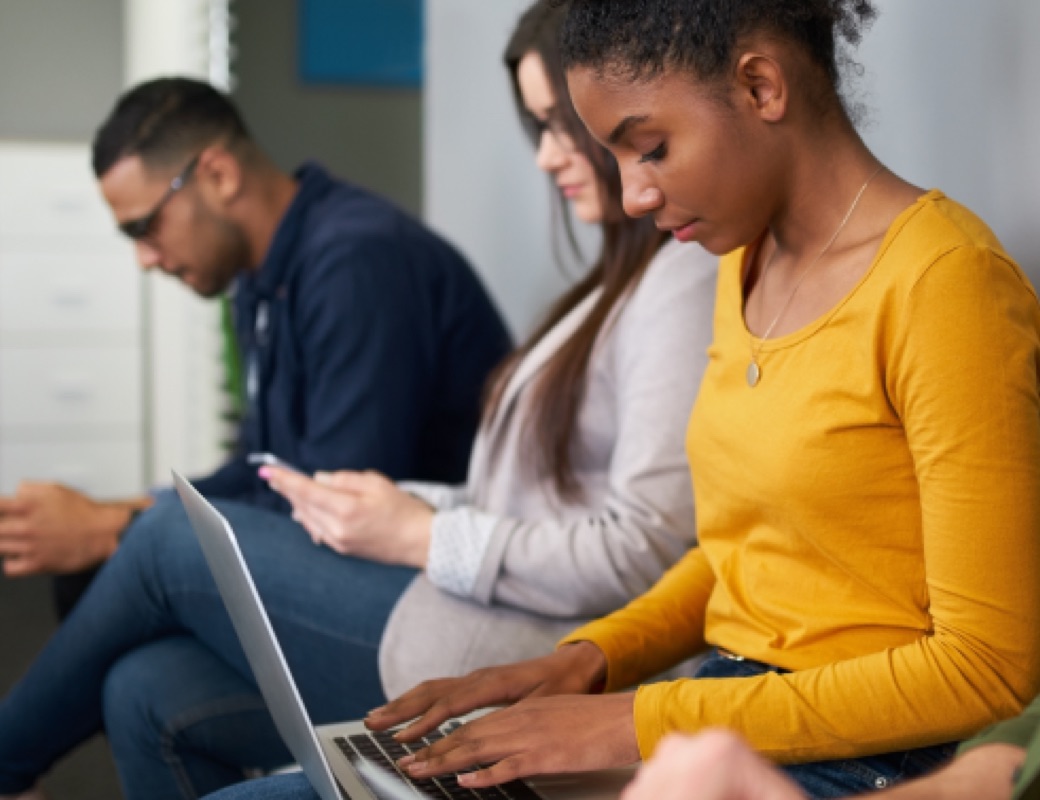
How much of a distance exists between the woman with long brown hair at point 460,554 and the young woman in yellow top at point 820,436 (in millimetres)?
253

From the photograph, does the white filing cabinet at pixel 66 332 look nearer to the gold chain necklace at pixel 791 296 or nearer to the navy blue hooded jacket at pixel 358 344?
the navy blue hooded jacket at pixel 358 344

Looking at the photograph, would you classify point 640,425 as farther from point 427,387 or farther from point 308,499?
point 427,387

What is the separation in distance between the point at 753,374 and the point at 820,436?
0.10 m

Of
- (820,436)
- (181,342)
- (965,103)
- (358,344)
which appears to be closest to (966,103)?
(965,103)

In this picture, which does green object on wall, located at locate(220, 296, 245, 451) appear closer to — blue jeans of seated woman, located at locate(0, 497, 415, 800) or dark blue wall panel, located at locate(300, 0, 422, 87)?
dark blue wall panel, located at locate(300, 0, 422, 87)

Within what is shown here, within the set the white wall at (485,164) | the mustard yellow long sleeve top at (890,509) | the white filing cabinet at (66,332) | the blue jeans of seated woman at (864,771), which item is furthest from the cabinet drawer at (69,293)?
the blue jeans of seated woman at (864,771)

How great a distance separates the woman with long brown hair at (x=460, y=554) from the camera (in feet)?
4.36

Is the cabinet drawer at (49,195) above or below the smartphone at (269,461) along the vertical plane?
above

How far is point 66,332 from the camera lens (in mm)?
4020

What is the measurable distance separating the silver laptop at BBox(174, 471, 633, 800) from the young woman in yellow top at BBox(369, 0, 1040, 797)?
0.02 meters

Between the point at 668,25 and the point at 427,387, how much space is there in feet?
3.24

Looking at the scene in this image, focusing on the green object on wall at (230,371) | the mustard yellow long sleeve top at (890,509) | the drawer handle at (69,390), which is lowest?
the drawer handle at (69,390)

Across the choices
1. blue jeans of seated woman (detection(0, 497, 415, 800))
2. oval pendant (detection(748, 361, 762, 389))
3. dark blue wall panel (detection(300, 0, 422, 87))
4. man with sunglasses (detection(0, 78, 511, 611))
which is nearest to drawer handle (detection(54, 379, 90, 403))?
dark blue wall panel (detection(300, 0, 422, 87))

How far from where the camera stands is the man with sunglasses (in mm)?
1800
